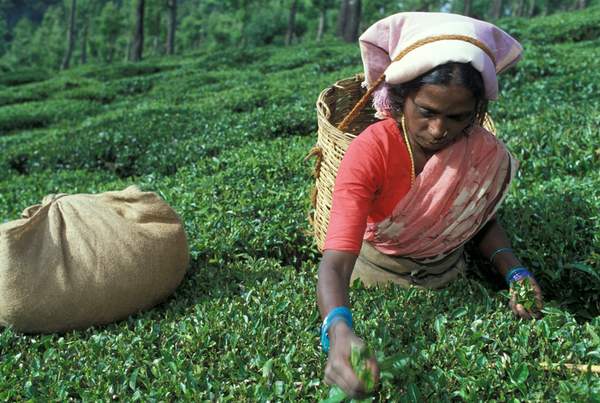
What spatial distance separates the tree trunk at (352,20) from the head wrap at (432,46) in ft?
46.7

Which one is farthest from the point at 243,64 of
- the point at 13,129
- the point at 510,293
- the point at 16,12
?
the point at 16,12

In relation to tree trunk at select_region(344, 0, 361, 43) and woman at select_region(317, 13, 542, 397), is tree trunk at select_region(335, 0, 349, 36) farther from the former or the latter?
woman at select_region(317, 13, 542, 397)

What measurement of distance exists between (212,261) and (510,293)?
1.70m

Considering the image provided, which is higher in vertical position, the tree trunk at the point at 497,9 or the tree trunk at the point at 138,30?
the tree trunk at the point at 497,9

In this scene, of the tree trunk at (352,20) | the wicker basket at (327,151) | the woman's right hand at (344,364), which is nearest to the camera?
the woman's right hand at (344,364)

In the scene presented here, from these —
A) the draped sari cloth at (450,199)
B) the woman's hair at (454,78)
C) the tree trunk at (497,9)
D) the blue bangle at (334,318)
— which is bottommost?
the blue bangle at (334,318)

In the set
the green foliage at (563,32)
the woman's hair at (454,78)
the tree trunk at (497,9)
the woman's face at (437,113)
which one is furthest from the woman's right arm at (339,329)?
the tree trunk at (497,9)

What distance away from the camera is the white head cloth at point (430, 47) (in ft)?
5.72

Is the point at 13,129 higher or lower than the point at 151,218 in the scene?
lower

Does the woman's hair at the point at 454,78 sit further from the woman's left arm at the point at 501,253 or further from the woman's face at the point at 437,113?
the woman's left arm at the point at 501,253

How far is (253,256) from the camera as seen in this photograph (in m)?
2.96

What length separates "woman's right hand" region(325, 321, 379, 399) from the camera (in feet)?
4.31

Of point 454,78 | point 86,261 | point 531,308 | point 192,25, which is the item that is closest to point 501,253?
point 531,308

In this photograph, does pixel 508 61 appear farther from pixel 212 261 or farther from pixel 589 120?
pixel 589 120
